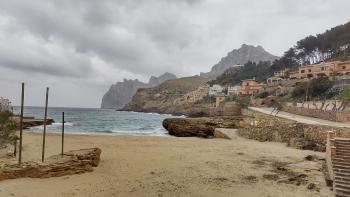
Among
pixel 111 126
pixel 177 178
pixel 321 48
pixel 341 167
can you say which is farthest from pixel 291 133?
pixel 321 48

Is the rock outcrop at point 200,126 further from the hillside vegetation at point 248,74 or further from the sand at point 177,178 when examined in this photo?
the hillside vegetation at point 248,74

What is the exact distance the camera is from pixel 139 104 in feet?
593

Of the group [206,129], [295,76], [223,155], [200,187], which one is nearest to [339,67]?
[295,76]

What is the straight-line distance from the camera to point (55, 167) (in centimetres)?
1566

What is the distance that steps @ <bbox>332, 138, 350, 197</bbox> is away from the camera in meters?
13.1

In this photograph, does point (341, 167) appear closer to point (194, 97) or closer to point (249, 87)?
point (249, 87)

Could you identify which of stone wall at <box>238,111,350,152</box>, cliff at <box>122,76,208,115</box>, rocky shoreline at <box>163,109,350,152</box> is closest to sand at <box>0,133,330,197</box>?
stone wall at <box>238,111,350,152</box>

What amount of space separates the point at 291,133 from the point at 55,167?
2119 centimetres

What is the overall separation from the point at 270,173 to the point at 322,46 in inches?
3945

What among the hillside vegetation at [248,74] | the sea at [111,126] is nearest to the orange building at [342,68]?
the sea at [111,126]

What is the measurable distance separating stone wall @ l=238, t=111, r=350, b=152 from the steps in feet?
23.7

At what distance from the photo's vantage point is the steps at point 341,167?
42.8 ft

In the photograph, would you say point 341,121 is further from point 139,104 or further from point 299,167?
point 139,104

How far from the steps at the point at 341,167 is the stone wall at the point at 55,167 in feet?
38.2
